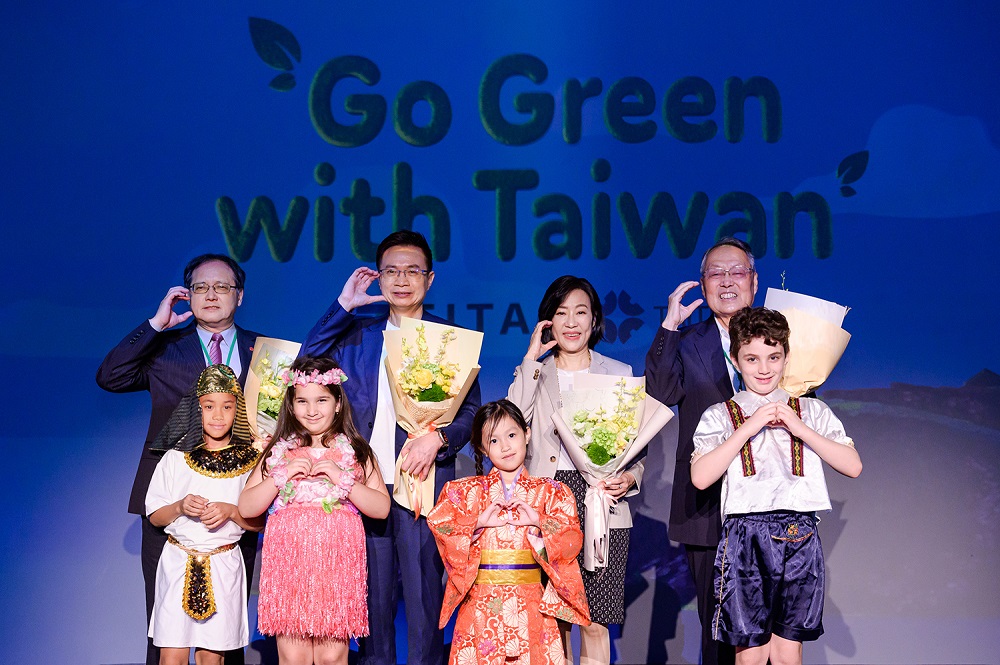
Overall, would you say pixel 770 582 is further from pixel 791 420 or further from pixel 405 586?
pixel 405 586

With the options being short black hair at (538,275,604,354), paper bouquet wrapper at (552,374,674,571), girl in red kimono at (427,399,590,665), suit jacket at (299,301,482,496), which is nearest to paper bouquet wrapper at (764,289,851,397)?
paper bouquet wrapper at (552,374,674,571)

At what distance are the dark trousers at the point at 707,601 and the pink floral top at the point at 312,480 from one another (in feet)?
3.95

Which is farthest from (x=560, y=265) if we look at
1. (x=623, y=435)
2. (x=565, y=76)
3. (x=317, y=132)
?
(x=623, y=435)

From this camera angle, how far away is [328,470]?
3283 mm

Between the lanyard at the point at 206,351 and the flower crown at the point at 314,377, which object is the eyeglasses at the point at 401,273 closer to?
the flower crown at the point at 314,377

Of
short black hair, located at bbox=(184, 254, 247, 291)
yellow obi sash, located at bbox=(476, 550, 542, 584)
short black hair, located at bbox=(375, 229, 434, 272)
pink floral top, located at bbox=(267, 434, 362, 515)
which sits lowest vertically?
yellow obi sash, located at bbox=(476, 550, 542, 584)

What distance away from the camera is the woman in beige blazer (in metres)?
3.47

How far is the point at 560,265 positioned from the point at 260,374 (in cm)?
183

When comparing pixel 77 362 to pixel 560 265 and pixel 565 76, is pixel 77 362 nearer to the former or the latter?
pixel 560 265

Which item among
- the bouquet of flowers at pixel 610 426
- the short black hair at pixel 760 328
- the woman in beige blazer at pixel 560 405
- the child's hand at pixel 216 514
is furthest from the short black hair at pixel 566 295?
the child's hand at pixel 216 514

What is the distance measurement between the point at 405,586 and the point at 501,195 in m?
2.20

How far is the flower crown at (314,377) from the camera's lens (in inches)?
133

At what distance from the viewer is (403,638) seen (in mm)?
4961

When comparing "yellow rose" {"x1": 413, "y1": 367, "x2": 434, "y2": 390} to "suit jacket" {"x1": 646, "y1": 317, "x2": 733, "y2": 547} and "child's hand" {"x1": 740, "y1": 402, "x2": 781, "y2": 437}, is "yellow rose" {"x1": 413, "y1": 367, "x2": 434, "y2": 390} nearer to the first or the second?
"suit jacket" {"x1": 646, "y1": 317, "x2": 733, "y2": 547}
